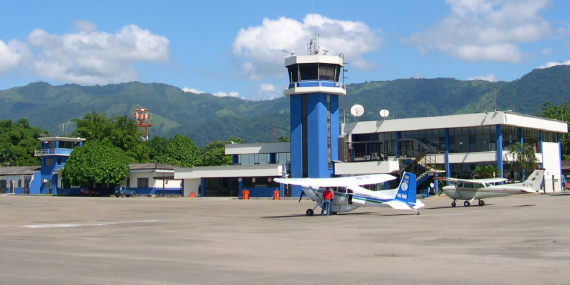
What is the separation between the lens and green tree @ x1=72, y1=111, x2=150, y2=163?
91.4 metres

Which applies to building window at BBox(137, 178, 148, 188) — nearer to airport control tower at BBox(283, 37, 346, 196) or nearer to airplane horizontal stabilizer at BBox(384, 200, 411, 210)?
airport control tower at BBox(283, 37, 346, 196)

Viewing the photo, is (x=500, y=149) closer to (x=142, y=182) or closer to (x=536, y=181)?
(x=536, y=181)

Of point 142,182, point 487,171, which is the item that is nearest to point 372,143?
point 487,171

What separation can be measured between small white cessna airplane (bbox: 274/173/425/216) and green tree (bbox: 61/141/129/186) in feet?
162

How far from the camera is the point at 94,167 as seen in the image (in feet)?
240

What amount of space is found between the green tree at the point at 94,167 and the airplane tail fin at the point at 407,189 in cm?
5345

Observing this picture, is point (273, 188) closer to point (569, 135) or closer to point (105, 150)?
point (105, 150)

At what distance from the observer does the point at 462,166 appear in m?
59.2

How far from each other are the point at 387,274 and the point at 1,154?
355 feet

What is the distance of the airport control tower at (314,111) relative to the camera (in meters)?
61.4

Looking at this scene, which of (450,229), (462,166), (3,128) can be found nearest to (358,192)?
(450,229)

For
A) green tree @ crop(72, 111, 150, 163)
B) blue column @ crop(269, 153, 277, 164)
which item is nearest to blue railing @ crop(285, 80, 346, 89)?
blue column @ crop(269, 153, 277, 164)

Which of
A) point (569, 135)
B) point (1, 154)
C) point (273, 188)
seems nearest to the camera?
point (273, 188)

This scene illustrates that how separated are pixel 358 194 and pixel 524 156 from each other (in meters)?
34.6
